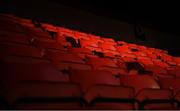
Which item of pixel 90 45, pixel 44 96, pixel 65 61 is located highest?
pixel 90 45

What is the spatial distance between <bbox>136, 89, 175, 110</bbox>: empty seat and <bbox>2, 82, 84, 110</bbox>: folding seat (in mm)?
178

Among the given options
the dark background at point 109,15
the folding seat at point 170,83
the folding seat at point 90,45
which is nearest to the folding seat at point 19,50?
the folding seat at point 170,83

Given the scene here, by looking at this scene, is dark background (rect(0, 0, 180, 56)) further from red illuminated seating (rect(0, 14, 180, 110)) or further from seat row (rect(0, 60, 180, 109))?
seat row (rect(0, 60, 180, 109))

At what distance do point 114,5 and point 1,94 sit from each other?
1.87 metres

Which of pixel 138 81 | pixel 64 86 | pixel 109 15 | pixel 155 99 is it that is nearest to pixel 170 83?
pixel 138 81

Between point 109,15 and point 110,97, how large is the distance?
182 cm


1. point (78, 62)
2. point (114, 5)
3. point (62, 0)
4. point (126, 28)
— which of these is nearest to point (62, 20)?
point (62, 0)

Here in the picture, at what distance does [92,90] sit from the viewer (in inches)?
20.4

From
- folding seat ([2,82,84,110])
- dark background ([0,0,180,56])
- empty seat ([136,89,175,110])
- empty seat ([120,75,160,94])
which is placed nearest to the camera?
folding seat ([2,82,84,110])

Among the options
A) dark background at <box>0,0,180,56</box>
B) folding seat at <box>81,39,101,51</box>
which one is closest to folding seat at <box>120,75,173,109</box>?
folding seat at <box>81,39,101,51</box>

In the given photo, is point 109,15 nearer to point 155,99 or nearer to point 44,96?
point 155,99

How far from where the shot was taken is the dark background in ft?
6.03

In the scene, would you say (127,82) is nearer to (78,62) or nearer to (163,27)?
(78,62)

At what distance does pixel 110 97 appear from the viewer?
525 mm
